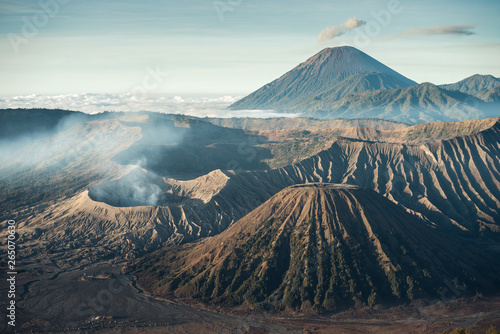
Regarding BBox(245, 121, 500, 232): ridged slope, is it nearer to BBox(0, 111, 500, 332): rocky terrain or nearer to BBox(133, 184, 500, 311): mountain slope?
BBox(0, 111, 500, 332): rocky terrain

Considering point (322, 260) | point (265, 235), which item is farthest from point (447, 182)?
point (265, 235)

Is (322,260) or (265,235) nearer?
(322,260)

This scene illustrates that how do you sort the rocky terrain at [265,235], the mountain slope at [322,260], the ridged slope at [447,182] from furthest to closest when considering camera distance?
the ridged slope at [447,182] < the rocky terrain at [265,235] < the mountain slope at [322,260]

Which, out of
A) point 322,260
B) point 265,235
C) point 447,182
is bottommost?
point 322,260

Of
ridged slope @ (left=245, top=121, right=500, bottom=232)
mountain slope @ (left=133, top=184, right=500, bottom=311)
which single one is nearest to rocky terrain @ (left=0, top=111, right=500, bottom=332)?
mountain slope @ (left=133, top=184, right=500, bottom=311)

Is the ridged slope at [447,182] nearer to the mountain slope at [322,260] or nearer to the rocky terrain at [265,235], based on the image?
the rocky terrain at [265,235]

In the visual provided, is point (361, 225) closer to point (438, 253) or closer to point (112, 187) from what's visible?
point (438, 253)

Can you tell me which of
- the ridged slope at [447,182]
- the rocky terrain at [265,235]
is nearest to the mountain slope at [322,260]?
the rocky terrain at [265,235]

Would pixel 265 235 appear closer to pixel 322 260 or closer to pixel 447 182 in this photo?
pixel 322 260
